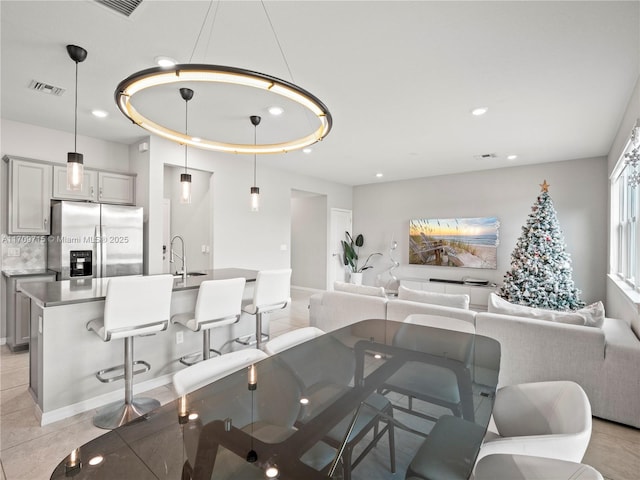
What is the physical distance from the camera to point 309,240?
8.17 meters

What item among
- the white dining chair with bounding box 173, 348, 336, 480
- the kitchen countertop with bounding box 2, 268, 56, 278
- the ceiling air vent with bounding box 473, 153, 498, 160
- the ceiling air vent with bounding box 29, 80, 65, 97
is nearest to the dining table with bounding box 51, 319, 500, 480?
the white dining chair with bounding box 173, 348, 336, 480

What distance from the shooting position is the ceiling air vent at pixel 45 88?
2957 mm

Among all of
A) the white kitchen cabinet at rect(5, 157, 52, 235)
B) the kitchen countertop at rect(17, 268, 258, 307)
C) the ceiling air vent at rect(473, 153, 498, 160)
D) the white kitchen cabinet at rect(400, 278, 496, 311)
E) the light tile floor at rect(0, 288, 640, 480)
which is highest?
the ceiling air vent at rect(473, 153, 498, 160)

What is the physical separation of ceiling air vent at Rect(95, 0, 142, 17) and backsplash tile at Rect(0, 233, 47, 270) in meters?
3.47

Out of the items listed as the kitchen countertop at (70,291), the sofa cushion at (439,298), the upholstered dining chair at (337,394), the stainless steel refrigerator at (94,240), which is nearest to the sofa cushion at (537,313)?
the sofa cushion at (439,298)

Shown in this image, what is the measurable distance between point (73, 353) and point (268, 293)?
1613 millimetres

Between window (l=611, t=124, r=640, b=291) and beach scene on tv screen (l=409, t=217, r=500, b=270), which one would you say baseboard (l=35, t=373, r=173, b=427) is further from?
beach scene on tv screen (l=409, t=217, r=500, b=270)

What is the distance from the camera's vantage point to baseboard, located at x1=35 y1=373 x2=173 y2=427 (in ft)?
7.70

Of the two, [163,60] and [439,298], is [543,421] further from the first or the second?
[163,60]

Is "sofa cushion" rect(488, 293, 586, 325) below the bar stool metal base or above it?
above

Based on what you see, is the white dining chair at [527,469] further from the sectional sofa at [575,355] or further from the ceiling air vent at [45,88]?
the ceiling air vent at [45,88]

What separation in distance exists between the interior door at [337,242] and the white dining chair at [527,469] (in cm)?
668

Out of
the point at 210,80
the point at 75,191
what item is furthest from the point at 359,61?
the point at 75,191

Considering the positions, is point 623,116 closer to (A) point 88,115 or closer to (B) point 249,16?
(B) point 249,16
